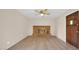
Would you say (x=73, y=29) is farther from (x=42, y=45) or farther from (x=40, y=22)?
(x=40, y=22)

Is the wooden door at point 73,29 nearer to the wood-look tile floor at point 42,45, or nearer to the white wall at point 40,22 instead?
the wood-look tile floor at point 42,45

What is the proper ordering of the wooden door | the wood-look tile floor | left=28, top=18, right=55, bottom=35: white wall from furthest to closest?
left=28, top=18, right=55, bottom=35: white wall < the wooden door < the wood-look tile floor

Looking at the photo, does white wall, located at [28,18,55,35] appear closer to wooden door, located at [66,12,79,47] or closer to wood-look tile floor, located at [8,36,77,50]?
wood-look tile floor, located at [8,36,77,50]

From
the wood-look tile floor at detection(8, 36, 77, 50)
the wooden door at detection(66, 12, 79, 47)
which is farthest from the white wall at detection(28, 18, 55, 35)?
the wooden door at detection(66, 12, 79, 47)

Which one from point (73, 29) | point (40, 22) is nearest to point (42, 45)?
point (73, 29)

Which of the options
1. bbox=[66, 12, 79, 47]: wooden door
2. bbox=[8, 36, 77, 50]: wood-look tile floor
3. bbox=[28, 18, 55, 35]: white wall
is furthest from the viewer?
bbox=[28, 18, 55, 35]: white wall

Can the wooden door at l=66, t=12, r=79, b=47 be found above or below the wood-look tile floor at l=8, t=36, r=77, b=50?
above

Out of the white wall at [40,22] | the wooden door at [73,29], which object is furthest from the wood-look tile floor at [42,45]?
the white wall at [40,22]
